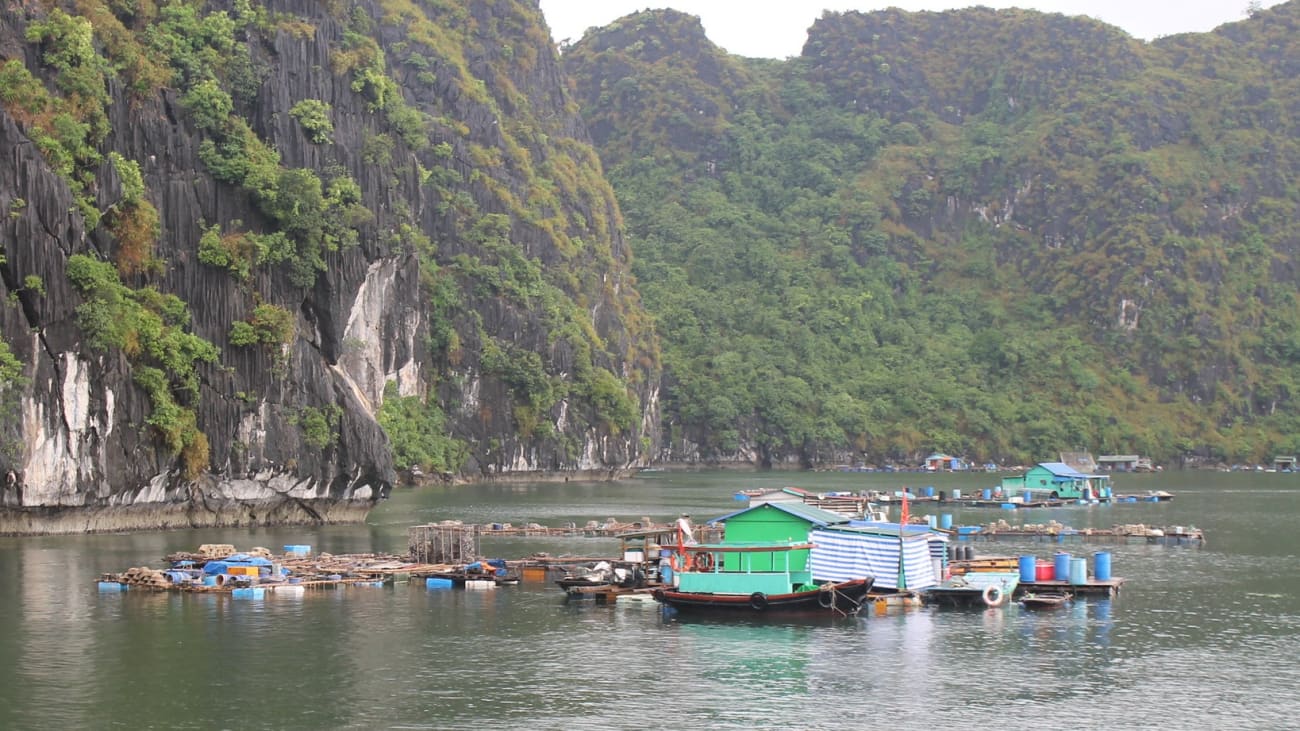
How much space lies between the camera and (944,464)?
17150 cm

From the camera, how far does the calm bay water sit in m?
32.1

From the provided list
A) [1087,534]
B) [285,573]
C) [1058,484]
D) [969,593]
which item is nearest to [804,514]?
[969,593]

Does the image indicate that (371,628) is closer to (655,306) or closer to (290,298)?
(290,298)

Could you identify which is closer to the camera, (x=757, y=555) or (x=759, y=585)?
(x=759, y=585)

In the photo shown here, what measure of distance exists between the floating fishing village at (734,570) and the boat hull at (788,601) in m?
0.03

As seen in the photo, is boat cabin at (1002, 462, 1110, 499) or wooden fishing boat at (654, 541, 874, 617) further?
boat cabin at (1002, 462, 1110, 499)

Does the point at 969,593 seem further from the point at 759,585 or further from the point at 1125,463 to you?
the point at 1125,463

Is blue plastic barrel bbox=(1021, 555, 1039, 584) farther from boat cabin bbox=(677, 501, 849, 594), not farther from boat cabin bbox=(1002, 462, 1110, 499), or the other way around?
boat cabin bbox=(1002, 462, 1110, 499)

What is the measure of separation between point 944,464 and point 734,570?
426 feet

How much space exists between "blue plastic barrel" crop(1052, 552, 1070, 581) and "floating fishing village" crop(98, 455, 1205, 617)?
0.13 feet

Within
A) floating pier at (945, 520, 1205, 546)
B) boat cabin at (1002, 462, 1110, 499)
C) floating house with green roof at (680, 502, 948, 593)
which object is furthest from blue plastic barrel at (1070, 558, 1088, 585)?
boat cabin at (1002, 462, 1110, 499)

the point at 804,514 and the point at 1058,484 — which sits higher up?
the point at 804,514

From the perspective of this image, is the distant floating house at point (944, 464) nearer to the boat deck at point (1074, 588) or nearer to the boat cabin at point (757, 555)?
the boat deck at point (1074, 588)

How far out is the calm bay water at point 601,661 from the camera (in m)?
32.1
